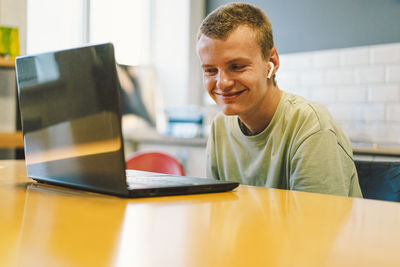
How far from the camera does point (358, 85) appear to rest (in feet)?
10.2

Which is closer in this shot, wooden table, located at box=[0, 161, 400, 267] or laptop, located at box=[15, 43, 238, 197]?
wooden table, located at box=[0, 161, 400, 267]

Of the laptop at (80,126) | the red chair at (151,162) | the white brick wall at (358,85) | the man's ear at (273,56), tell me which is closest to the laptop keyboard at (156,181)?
the laptop at (80,126)

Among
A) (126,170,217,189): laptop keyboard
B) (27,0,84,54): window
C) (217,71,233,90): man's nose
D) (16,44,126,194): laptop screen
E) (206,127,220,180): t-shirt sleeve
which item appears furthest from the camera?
(27,0,84,54): window

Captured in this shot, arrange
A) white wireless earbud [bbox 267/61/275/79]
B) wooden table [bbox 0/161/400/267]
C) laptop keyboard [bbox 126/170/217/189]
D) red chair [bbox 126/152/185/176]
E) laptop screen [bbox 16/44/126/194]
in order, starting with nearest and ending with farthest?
1. wooden table [bbox 0/161/400/267]
2. laptop screen [bbox 16/44/126/194]
3. laptop keyboard [bbox 126/170/217/189]
4. white wireless earbud [bbox 267/61/275/79]
5. red chair [bbox 126/152/185/176]

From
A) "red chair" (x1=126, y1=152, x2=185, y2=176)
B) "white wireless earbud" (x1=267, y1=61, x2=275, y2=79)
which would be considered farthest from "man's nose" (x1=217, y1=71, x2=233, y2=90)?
"red chair" (x1=126, y1=152, x2=185, y2=176)

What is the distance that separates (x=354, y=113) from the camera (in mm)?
3111

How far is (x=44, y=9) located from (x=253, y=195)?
314cm

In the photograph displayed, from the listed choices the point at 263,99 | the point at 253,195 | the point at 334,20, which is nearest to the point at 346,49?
the point at 334,20

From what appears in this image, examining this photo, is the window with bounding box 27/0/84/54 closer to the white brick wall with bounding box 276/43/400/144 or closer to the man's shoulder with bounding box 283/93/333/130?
the white brick wall with bounding box 276/43/400/144

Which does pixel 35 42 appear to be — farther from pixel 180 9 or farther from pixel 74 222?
pixel 74 222

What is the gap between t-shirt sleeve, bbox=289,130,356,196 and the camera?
107 centimetres

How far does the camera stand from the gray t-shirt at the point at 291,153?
42.8 inches

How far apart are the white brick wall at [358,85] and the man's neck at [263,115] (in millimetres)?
1865

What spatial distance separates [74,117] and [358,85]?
2.66 meters
